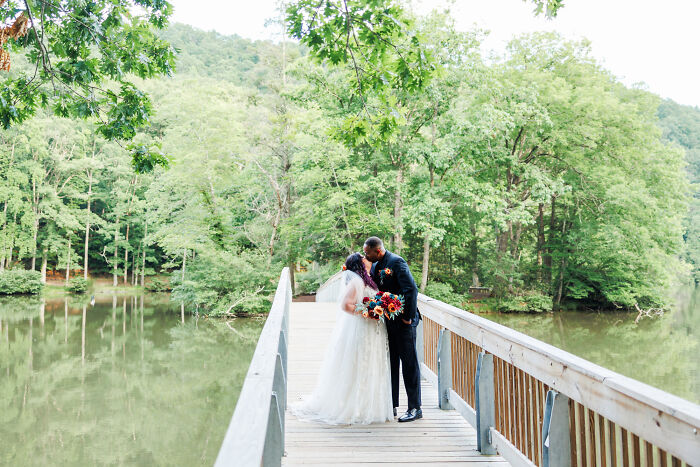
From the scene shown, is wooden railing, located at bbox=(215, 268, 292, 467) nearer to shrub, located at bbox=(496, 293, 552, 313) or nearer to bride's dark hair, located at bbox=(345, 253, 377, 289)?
bride's dark hair, located at bbox=(345, 253, 377, 289)

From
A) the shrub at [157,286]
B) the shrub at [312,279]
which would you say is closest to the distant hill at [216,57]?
the shrub at [312,279]

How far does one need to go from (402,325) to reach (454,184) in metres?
18.3

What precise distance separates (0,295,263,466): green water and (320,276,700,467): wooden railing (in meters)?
9.63

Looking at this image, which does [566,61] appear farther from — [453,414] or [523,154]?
[453,414]

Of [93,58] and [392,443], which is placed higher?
[93,58]

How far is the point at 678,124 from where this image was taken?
61188 mm

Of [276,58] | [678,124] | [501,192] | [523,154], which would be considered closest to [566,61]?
[523,154]

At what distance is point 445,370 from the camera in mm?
5129

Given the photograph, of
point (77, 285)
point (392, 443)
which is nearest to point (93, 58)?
point (392, 443)

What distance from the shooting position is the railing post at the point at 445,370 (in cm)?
509

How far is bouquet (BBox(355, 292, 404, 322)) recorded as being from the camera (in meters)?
4.44

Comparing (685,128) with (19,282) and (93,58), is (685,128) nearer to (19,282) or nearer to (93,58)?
(19,282)

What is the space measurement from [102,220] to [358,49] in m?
43.3

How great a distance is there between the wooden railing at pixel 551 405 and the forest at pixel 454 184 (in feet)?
51.3
